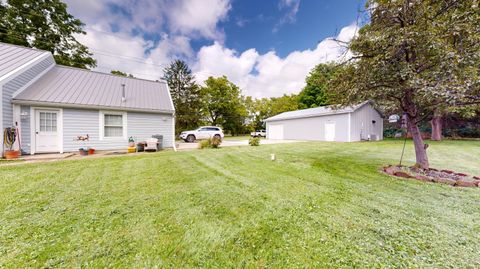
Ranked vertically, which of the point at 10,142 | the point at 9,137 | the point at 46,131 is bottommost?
the point at 10,142

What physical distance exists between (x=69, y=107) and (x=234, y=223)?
31.7ft

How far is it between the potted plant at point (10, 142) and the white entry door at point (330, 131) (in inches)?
760

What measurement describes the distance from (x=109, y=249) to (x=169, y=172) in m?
2.89

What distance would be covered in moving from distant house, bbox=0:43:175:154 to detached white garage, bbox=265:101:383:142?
13.7m

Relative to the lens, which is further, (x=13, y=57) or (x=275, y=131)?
(x=275, y=131)

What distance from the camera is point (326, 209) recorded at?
266cm

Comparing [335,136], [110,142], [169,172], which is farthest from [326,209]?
[335,136]

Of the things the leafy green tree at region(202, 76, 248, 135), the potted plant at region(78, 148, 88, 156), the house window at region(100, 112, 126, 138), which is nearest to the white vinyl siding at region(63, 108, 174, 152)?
the house window at region(100, 112, 126, 138)

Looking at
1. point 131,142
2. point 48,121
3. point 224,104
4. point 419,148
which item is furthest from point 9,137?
point 224,104

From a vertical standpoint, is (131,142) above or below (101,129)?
below

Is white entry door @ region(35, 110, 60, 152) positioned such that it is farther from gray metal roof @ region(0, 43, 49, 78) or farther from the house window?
gray metal roof @ region(0, 43, 49, 78)

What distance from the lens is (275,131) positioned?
2247 cm

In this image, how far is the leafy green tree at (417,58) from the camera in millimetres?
3684

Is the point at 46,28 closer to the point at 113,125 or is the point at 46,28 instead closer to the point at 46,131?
the point at 46,131
